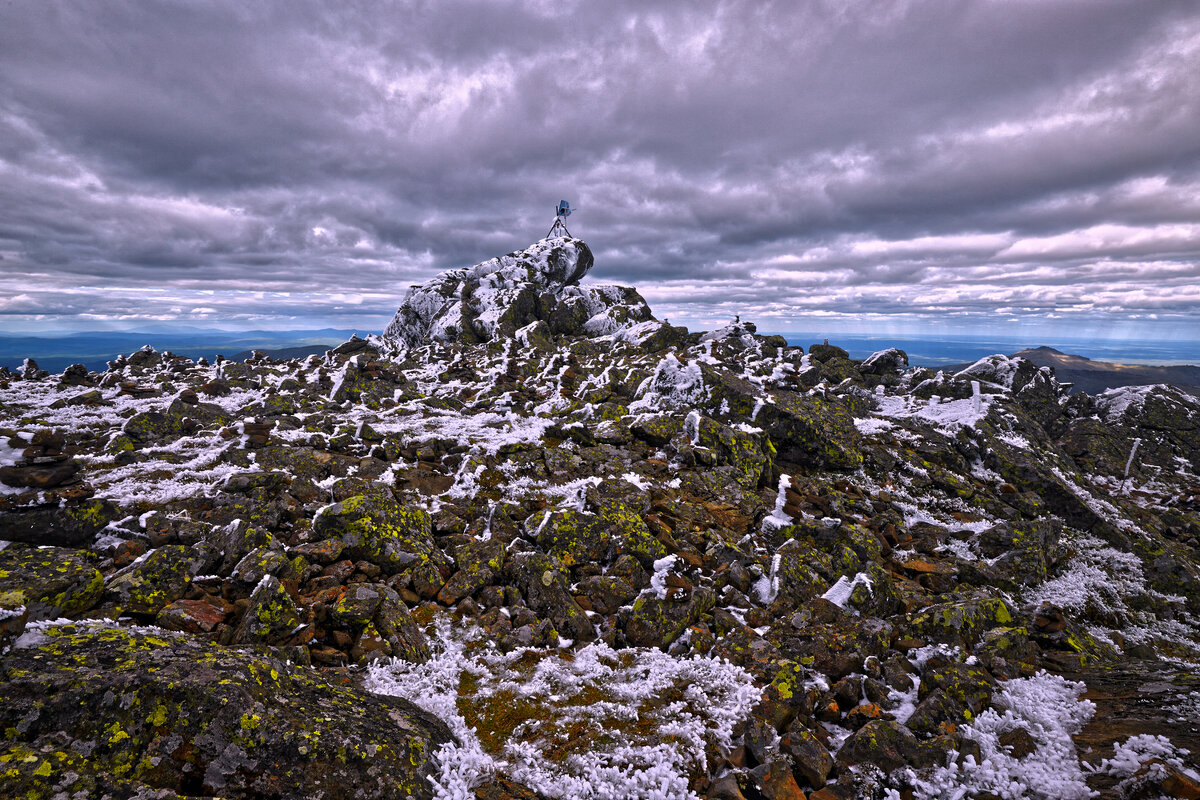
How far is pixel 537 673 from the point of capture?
391 inches

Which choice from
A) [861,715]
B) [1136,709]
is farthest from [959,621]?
[861,715]

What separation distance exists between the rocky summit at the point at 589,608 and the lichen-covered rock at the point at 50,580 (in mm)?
64

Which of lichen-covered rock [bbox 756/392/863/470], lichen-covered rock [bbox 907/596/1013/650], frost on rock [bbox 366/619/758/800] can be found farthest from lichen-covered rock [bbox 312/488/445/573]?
lichen-covered rock [bbox 756/392/863/470]

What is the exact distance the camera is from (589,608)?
1220 cm

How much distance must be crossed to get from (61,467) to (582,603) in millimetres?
16078

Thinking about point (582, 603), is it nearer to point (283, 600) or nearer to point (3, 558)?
point (283, 600)

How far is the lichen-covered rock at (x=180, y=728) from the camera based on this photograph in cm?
516

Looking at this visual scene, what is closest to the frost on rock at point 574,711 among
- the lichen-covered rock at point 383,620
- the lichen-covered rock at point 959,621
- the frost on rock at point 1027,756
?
the lichen-covered rock at point 383,620

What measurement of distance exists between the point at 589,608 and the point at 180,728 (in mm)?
8376

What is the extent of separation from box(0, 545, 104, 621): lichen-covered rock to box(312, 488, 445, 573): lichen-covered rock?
4.42 meters

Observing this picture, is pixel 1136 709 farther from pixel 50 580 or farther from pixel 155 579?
pixel 50 580

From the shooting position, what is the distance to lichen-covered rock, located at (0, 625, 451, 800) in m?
5.16

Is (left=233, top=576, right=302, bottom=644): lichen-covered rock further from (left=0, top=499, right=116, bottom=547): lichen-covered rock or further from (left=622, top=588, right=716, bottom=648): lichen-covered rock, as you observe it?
(left=622, top=588, right=716, bottom=648): lichen-covered rock

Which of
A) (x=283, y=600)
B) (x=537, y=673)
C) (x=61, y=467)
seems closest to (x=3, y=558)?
(x=283, y=600)
